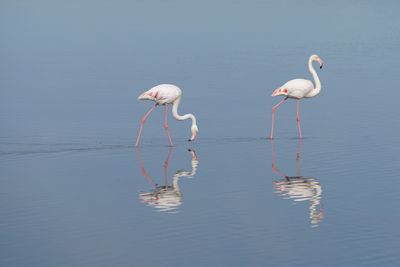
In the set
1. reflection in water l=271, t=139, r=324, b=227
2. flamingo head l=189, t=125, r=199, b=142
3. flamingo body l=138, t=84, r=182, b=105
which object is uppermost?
flamingo body l=138, t=84, r=182, b=105

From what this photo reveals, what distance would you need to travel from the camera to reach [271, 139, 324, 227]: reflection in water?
13.0 meters

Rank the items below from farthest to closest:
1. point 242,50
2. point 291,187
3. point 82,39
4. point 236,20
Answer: point 236,20 < point 82,39 < point 242,50 < point 291,187

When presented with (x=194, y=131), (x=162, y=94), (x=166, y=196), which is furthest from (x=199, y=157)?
(x=166, y=196)

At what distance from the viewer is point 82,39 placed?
38.7 m

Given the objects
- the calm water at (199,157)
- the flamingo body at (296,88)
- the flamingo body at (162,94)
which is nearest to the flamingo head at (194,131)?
the calm water at (199,157)

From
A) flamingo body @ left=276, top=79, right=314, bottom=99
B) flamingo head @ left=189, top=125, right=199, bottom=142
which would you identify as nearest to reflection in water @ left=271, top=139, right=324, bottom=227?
flamingo head @ left=189, top=125, right=199, bottom=142

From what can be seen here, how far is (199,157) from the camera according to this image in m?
17.0

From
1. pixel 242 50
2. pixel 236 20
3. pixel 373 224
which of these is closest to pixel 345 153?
pixel 373 224

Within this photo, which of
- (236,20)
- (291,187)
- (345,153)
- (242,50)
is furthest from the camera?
(236,20)

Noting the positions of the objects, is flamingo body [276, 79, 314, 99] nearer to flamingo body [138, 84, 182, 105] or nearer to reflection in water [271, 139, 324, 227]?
flamingo body [138, 84, 182, 105]

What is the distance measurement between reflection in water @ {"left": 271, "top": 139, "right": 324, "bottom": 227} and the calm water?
→ 0.04m

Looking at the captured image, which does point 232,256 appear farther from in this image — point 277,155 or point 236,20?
point 236,20

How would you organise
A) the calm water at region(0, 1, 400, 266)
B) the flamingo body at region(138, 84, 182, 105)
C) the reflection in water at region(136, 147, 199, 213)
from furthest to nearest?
the flamingo body at region(138, 84, 182, 105) < the reflection in water at region(136, 147, 199, 213) < the calm water at region(0, 1, 400, 266)

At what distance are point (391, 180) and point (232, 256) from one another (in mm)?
5224
